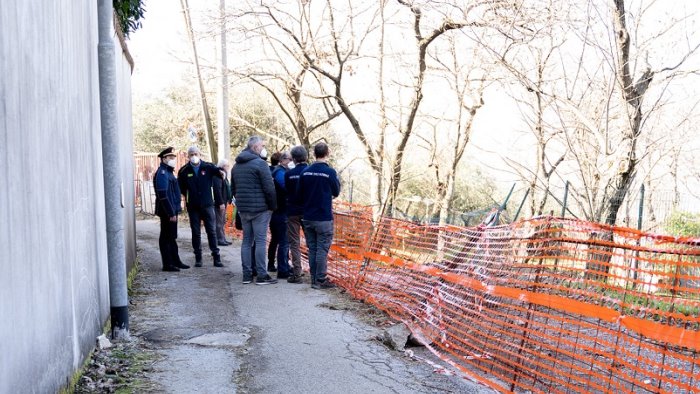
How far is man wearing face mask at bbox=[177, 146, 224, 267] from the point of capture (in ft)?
34.6

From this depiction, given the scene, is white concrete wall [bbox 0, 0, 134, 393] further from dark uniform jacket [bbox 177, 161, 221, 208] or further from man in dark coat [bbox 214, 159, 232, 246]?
man in dark coat [bbox 214, 159, 232, 246]

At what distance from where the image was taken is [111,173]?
5984 mm

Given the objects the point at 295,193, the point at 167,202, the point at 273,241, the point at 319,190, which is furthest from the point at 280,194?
the point at 167,202

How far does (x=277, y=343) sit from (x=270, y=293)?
2.42 meters

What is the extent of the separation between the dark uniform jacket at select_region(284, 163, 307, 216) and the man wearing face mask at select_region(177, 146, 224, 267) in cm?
164

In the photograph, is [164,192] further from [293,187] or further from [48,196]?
[48,196]

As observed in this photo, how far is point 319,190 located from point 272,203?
0.71 meters

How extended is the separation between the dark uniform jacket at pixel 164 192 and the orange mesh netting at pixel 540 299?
8.79 ft

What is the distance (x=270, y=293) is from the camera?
8656 mm

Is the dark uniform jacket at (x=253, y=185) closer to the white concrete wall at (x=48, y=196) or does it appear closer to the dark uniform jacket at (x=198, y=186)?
the dark uniform jacket at (x=198, y=186)

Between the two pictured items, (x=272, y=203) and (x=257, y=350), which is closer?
(x=257, y=350)

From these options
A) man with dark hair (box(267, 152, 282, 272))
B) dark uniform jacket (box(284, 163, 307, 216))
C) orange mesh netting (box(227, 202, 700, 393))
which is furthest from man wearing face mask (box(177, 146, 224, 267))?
orange mesh netting (box(227, 202, 700, 393))

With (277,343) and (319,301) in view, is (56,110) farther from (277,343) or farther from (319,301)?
(319,301)

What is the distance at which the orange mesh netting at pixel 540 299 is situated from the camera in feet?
15.3
